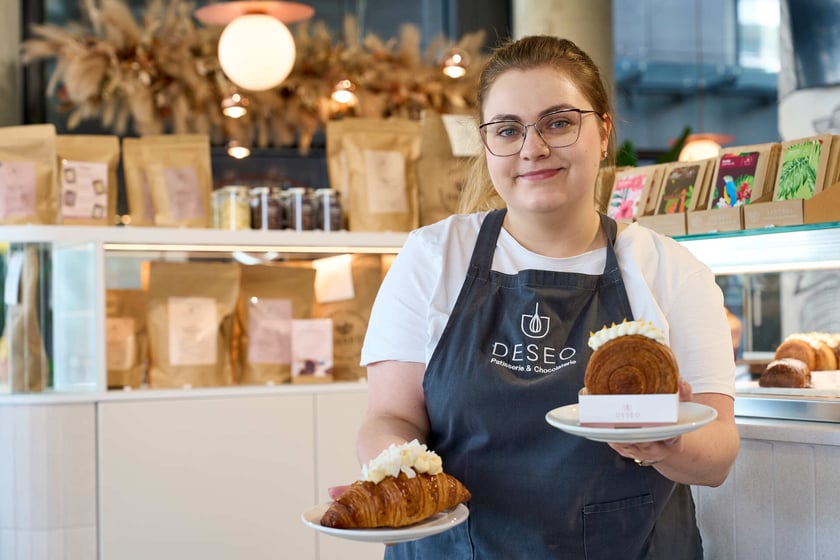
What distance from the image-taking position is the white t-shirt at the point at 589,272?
155 centimetres

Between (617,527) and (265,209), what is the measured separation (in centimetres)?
221

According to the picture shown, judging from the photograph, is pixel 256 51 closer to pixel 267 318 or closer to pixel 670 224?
pixel 267 318

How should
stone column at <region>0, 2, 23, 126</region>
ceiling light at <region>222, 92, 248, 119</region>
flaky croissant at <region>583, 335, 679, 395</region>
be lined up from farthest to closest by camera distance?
stone column at <region>0, 2, 23, 126</region>
ceiling light at <region>222, 92, 248, 119</region>
flaky croissant at <region>583, 335, 679, 395</region>

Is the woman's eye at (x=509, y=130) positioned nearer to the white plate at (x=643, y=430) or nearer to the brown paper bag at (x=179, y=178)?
the white plate at (x=643, y=430)

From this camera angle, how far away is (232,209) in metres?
3.47

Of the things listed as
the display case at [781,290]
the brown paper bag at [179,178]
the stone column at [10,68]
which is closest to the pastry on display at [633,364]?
the display case at [781,290]

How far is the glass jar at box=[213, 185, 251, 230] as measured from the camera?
137 inches

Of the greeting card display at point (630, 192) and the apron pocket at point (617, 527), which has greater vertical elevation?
the greeting card display at point (630, 192)

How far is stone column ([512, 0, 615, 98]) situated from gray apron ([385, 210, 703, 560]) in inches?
201

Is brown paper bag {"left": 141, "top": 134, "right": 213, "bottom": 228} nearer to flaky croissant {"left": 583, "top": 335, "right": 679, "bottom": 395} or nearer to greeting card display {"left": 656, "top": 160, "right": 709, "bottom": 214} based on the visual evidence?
greeting card display {"left": 656, "top": 160, "right": 709, "bottom": 214}

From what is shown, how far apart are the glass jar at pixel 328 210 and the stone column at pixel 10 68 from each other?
2945 millimetres

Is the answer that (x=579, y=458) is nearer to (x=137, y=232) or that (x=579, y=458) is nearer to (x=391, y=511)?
(x=391, y=511)

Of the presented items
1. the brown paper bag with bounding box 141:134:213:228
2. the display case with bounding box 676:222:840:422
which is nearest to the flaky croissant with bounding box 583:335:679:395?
the display case with bounding box 676:222:840:422

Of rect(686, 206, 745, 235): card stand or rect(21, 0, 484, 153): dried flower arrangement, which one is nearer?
rect(686, 206, 745, 235): card stand
